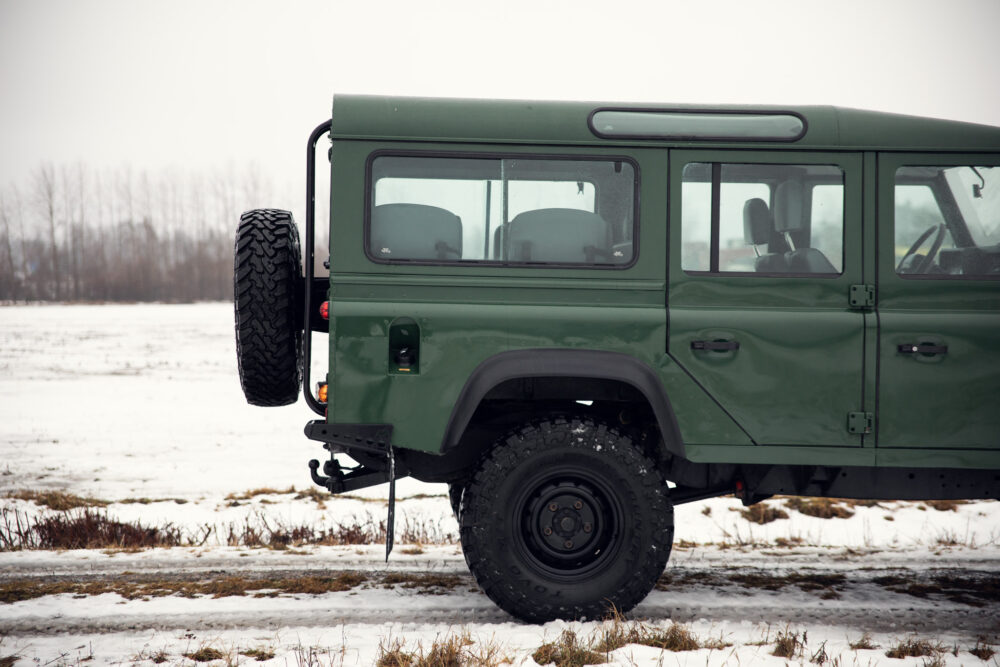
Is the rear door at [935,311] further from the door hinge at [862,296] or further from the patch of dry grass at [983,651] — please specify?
the patch of dry grass at [983,651]

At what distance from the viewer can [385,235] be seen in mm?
4223

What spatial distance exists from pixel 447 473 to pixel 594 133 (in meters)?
2.09

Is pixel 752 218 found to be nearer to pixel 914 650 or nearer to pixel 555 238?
pixel 555 238

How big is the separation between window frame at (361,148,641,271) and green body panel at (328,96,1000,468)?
22mm

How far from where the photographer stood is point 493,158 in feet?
13.8

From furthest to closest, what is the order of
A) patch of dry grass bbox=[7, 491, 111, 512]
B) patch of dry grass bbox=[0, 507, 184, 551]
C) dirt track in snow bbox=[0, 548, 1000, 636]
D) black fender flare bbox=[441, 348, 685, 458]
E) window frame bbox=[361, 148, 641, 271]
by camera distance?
patch of dry grass bbox=[7, 491, 111, 512] → patch of dry grass bbox=[0, 507, 184, 551] → dirt track in snow bbox=[0, 548, 1000, 636] → window frame bbox=[361, 148, 641, 271] → black fender flare bbox=[441, 348, 685, 458]

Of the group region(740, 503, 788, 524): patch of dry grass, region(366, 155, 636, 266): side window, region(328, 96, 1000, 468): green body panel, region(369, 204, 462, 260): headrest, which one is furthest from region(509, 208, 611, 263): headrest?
region(740, 503, 788, 524): patch of dry grass

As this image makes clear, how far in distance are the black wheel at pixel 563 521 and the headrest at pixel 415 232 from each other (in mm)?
1084

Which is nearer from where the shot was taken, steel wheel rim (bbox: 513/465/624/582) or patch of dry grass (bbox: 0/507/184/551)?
steel wheel rim (bbox: 513/465/624/582)

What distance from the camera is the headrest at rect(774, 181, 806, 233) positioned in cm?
426

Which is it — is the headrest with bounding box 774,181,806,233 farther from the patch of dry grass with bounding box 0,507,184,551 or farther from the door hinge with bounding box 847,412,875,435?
the patch of dry grass with bounding box 0,507,184,551

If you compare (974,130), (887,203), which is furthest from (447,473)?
(974,130)

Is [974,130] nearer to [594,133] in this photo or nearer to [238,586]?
[594,133]

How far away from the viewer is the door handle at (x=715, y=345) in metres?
4.17
